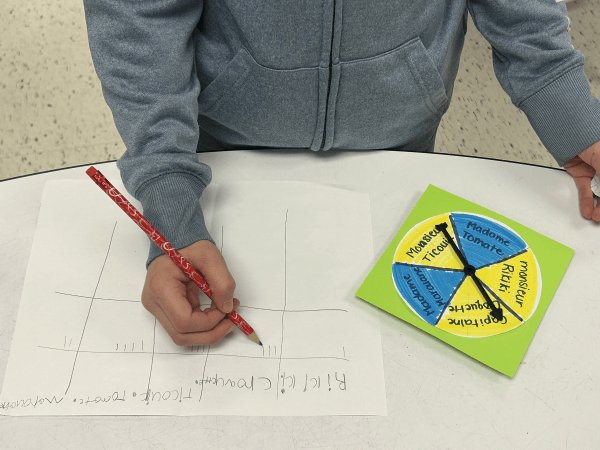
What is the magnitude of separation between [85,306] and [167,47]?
0.35 meters

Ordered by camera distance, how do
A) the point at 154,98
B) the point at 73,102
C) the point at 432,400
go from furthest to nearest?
the point at 73,102
the point at 154,98
the point at 432,400

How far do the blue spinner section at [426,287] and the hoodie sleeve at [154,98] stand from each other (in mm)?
259

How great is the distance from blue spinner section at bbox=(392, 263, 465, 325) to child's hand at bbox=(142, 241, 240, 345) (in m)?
0.21

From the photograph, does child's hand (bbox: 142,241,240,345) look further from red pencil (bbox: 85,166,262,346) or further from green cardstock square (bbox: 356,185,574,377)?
green cardstock square (bbox: 356,185,574,377)

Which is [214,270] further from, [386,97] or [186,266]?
[386,97]

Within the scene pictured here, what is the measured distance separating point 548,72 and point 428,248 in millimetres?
308

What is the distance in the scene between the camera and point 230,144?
83 centimetres

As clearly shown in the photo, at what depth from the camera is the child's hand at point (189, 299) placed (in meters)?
→ 0.56

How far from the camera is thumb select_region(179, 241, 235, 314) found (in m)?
0.57

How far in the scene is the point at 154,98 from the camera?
2.11 ft

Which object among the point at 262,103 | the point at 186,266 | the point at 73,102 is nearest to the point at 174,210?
the point at 186,266

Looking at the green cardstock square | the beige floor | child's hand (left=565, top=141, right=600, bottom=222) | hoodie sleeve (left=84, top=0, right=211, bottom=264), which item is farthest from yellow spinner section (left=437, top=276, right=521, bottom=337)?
the beige floor

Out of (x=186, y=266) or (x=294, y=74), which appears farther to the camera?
(x=294, y=74)

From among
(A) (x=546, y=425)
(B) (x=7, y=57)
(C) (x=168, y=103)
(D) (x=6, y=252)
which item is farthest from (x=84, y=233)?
(B) (x=7, y=57)
